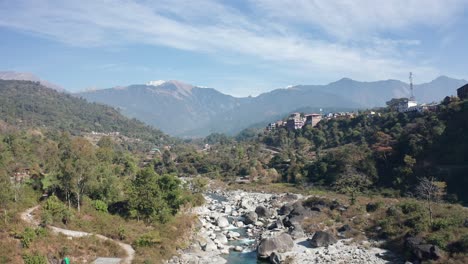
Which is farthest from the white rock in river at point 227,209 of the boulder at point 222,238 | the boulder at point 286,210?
the boulder at point 222,238

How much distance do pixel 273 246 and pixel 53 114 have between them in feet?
392

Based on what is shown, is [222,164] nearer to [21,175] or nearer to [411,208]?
[21,175]

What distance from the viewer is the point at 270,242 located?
992 inches

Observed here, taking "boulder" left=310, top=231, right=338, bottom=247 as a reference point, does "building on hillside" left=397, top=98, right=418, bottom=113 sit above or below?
above

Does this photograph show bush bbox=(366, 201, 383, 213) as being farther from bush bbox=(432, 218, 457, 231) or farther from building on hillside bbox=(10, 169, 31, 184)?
building on hillside bbox=(10, 169, 31, 184)

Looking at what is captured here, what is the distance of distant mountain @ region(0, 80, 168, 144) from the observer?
107 metres

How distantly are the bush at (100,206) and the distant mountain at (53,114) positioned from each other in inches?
3152

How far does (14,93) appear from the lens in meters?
144

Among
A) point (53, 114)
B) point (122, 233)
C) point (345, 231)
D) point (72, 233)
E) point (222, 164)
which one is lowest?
point (222, 164)

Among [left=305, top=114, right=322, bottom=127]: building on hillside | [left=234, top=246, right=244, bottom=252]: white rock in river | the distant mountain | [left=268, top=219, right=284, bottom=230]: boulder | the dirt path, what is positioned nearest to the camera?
the dirt path

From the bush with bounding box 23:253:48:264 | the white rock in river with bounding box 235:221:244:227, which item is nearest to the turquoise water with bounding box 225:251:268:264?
the white rock in river with bounding box 235:221:244:227

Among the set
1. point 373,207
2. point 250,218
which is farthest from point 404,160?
point 250,218

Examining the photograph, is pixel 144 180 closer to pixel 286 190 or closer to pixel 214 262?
pixel 214 262

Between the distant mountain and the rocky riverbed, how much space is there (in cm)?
8248
